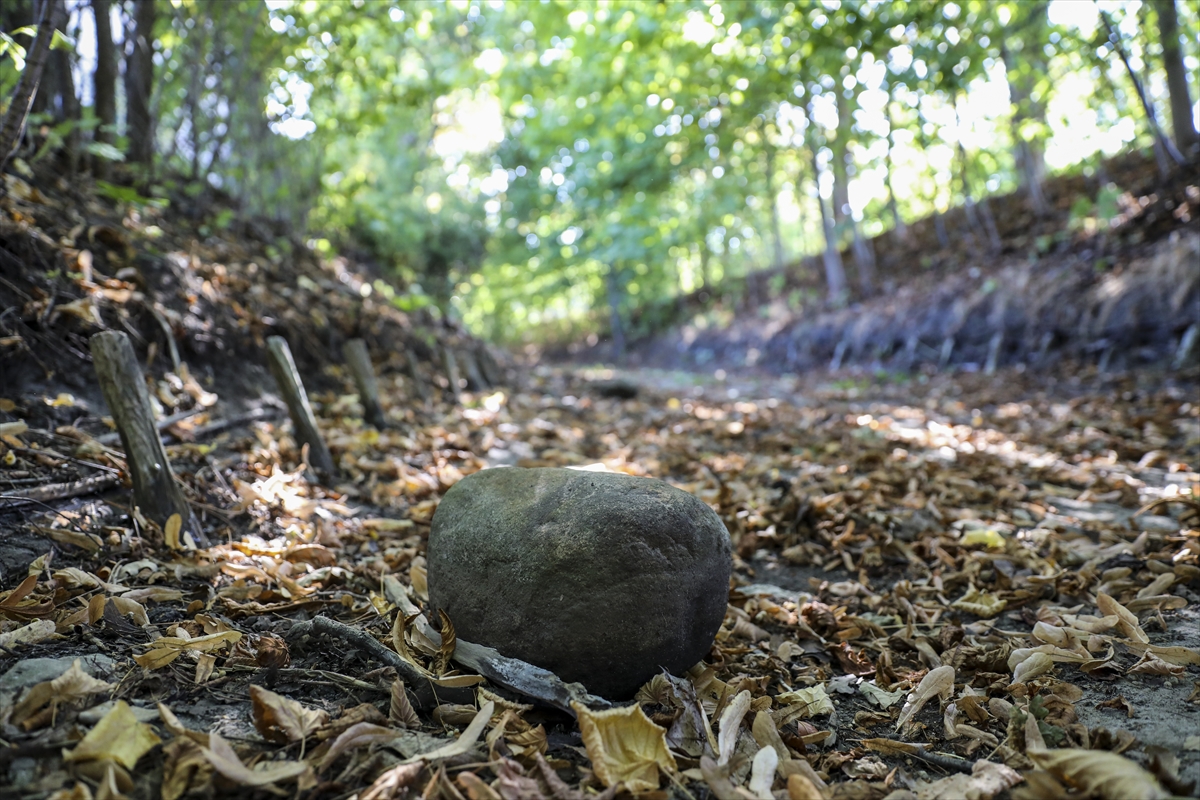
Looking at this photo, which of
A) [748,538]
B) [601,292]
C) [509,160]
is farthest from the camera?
[601,292]

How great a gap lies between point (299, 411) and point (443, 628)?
8.09 feet

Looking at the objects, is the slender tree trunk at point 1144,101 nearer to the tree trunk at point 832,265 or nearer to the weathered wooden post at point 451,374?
the tree trunk at point 832,265

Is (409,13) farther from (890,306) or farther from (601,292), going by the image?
(601,292)

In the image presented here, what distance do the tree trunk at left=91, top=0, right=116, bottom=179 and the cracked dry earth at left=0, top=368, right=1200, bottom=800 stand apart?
287cm

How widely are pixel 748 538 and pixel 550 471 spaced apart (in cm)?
157

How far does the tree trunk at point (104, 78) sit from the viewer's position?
17.7 ft

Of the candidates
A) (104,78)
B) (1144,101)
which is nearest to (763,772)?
(104,78)

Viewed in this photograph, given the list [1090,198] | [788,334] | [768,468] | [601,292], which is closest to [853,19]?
[768,468]

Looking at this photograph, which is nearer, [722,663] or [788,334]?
[722,663]

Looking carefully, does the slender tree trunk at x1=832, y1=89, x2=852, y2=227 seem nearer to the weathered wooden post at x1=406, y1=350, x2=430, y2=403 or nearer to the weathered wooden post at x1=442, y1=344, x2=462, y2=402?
the weathered wooden post at x1=442, y1=344, x2=462, y2=402

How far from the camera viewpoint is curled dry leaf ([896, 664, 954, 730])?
6.99 ft

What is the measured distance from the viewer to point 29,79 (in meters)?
2.93

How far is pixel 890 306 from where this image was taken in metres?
11.9

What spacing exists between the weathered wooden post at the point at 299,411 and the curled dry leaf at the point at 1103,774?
3776 millimetres
